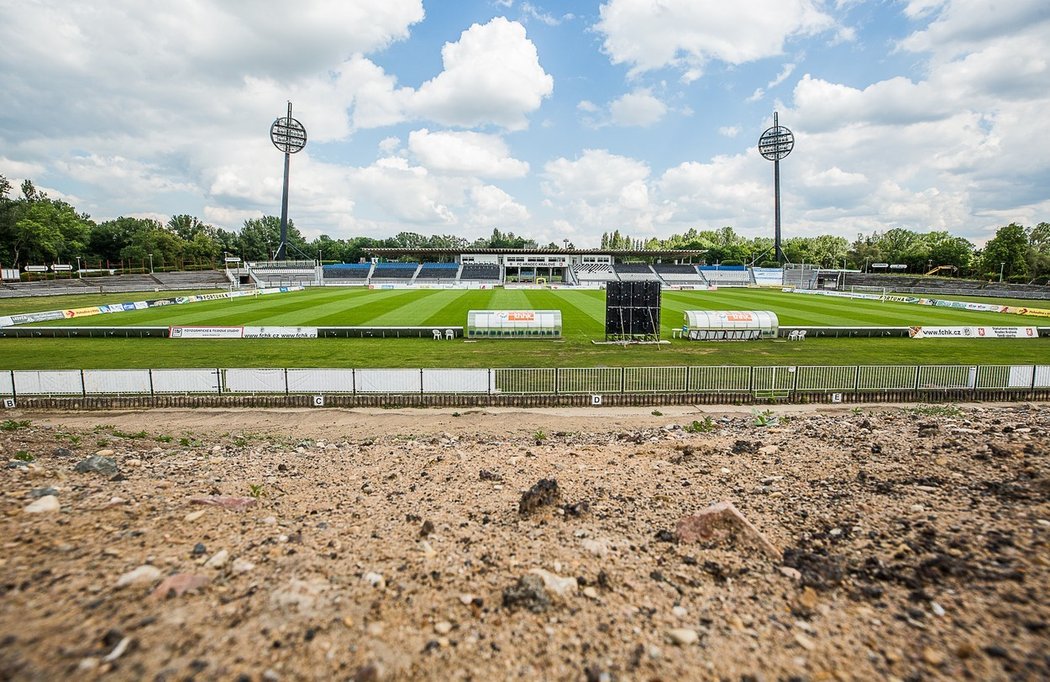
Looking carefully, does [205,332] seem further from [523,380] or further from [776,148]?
[776,148]

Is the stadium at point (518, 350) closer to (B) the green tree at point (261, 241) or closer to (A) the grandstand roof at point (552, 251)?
(A) the grandstand roof at point (552, 251)

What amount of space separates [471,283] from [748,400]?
75.6m

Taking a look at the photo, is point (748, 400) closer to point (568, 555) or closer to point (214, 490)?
point (568, 555)

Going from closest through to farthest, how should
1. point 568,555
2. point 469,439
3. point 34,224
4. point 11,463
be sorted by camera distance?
point 568,555
point 11,463
point 469,439
point 34,224

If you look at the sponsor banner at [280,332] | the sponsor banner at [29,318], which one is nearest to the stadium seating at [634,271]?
the sponsor banner at [280,332]

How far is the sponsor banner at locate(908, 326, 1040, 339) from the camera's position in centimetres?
3431

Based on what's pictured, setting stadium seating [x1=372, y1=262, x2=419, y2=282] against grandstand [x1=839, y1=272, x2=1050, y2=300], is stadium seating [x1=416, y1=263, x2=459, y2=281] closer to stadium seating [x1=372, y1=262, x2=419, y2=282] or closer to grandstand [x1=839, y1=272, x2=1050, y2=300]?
stadium seating [x1=372, y1=262, x2=419, y2=282]

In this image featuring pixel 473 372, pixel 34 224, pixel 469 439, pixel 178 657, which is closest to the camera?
pixel 178 657

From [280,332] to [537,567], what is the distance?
106 feet

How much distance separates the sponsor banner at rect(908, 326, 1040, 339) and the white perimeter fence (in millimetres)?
15770

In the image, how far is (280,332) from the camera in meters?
33.6

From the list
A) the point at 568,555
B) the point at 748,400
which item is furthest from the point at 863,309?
the point at 568,555

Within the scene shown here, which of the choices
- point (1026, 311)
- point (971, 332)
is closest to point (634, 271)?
point (1026, 311)

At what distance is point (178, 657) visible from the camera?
4113mm
